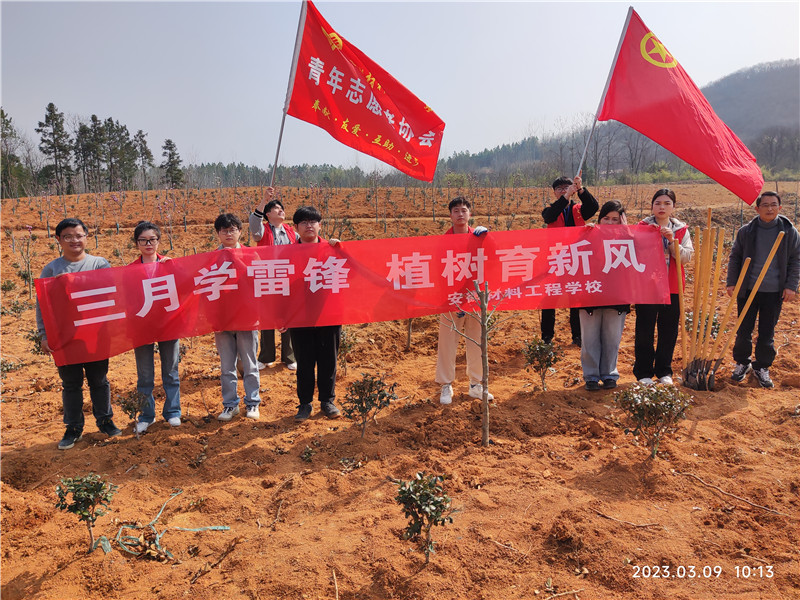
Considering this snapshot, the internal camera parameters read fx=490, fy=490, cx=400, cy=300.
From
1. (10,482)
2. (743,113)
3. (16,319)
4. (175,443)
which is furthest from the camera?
(743,113)

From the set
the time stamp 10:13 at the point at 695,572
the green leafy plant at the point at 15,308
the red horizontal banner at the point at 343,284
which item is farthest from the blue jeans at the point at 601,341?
the green leafy plant at the point at 15,308

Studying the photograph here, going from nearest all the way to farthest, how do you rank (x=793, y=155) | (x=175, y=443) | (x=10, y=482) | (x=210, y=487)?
1. (x=210, y=487)
2. (x=10, y=482)
3. (x=175, y=443)
4. (x=793, y=155)

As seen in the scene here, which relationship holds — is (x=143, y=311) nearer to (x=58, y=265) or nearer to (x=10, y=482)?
(x=58, y=265)

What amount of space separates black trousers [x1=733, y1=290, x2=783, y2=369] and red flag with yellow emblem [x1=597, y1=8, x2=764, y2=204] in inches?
44.9

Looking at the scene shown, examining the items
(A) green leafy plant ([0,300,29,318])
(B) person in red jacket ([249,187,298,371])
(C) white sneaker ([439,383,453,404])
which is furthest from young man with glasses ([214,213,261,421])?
(A) green leafy plant ([0,300,29,318])

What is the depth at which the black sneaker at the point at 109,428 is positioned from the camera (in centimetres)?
423

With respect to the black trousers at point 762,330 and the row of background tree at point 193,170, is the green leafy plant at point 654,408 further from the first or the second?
the row of background tree at point 193,170

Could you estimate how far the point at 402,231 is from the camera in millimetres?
15523

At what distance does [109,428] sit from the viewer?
4.25m

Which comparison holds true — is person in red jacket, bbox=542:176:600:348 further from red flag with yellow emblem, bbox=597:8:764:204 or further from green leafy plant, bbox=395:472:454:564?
green leafy plant, bbox=395:472:454:564

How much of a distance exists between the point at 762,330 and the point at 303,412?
4538 mm

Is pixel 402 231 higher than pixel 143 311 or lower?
higher

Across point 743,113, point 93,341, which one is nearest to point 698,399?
point 93,341

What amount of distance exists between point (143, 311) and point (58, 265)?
74 cm
